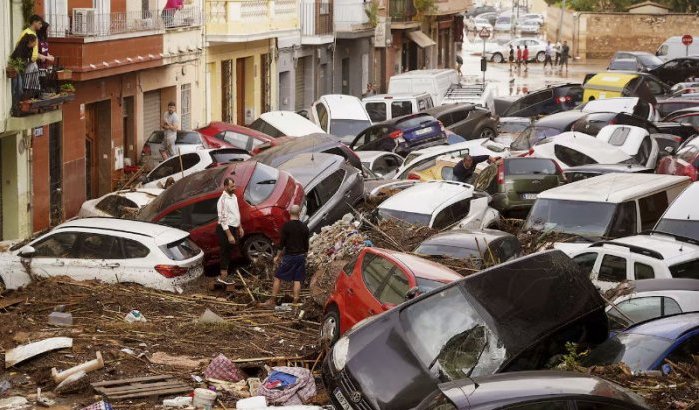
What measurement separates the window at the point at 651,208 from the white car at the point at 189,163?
887cm

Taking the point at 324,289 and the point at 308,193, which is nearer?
Answer: the point at 324,289

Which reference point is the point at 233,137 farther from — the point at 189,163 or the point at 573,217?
the point at 573,217

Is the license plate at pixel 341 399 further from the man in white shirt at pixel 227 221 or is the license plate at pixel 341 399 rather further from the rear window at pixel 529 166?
the rear window at pixel 529 166

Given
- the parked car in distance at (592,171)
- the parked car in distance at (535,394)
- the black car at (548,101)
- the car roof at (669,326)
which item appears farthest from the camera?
the black car at (548,101)

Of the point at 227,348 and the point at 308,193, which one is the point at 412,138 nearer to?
the point at 308,193

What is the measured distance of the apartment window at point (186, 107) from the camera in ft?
117

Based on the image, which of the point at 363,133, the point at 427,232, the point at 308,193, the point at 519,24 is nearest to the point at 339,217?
the point at 308,193

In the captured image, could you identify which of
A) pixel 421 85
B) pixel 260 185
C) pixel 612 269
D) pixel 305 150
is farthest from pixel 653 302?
pixel 421 85

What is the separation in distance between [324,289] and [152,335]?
2784 millimetres

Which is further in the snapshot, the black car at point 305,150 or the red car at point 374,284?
the black car at point 305,150

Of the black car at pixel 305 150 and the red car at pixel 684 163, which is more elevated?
the black car at pixel 305 150

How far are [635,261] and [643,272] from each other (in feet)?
0.58

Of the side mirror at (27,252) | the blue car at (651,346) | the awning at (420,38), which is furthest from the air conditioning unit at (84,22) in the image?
the awning at (420,38)

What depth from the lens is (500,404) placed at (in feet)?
30.3
